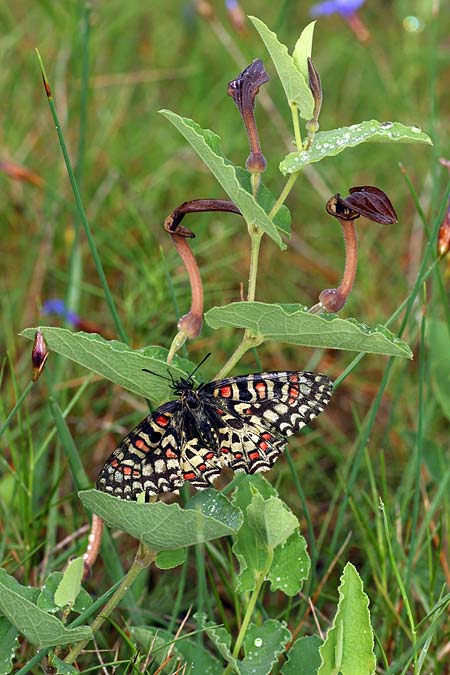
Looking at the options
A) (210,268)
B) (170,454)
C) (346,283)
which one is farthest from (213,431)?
(210,268)

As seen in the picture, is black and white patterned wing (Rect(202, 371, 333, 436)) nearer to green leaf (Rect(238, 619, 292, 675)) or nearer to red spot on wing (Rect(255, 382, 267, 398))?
red spot on wing (Rect(255, 382, 267, 398))

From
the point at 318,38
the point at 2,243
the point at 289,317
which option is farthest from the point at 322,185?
the point at 289,317

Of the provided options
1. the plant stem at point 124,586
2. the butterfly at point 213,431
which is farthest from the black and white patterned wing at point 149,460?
the plant stem at point 124,586

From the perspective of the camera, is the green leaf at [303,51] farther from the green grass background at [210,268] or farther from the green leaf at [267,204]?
the green grass background at [210,268]

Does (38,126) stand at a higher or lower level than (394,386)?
higher

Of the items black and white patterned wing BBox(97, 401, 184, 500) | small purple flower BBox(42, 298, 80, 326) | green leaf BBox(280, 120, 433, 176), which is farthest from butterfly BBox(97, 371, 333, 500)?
small purple flower BBox(42, 298, 80, 326)

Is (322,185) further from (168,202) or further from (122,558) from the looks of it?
(122,558)

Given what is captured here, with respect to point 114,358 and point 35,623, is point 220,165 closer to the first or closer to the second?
point 114,358
